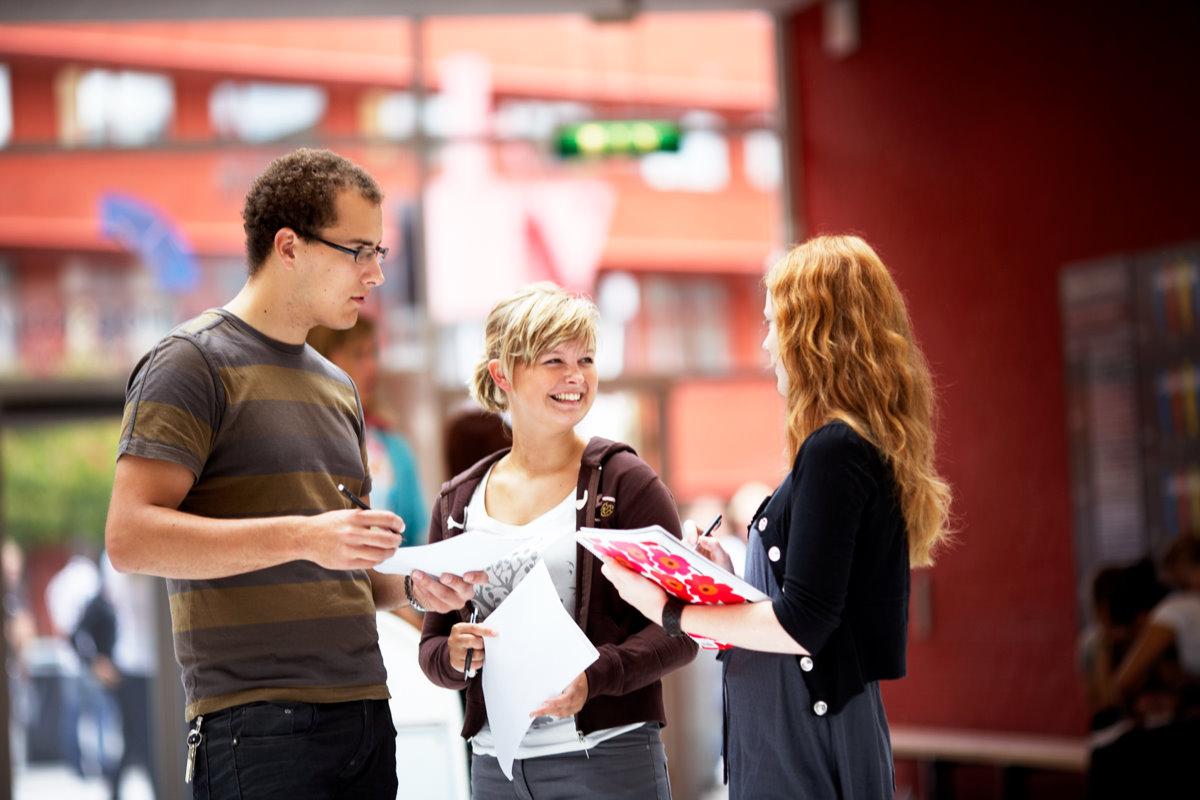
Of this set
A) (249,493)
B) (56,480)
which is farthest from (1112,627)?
(56,480)

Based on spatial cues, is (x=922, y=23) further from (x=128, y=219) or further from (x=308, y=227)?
(x=308, y=227)

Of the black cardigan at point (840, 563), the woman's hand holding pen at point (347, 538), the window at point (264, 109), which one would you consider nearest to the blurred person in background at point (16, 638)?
the window at point (264, 109)

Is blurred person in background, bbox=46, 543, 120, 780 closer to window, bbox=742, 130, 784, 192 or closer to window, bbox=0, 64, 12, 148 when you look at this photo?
window, bbox=0, 64, 12, 148

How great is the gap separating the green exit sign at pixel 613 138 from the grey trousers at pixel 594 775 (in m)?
5.51

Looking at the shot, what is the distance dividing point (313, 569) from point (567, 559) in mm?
468

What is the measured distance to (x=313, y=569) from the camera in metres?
2.19

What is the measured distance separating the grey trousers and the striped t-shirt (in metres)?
0.31

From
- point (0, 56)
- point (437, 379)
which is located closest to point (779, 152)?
point (437, 379)

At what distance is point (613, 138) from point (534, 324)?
527 centimetres

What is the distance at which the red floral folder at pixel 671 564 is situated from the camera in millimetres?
1997

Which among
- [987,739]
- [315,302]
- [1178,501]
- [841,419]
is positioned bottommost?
[987,739]

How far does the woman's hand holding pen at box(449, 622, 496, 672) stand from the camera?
2332 mm

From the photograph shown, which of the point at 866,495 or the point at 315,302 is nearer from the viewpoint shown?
the point at 866,495

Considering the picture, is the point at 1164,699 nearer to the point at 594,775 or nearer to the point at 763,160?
the point at 594,775
